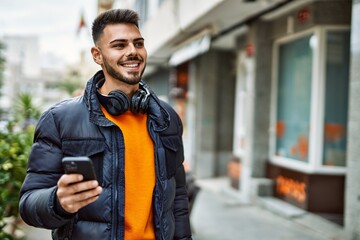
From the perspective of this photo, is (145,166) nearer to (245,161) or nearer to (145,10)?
(245,161)

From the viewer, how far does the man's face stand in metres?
2.12

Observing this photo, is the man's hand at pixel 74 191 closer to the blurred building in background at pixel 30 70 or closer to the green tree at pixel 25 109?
the green tree at pixel 25 109

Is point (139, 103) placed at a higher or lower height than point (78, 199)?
higher

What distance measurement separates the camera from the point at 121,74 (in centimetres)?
213

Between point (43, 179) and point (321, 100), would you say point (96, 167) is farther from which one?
point (321, 100)

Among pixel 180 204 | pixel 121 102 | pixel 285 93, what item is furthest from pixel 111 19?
pixel 285 93

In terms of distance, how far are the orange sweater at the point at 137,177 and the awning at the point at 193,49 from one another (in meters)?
7.21

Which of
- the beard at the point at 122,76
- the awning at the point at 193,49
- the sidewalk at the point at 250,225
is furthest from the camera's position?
the awning at the point at 193,49

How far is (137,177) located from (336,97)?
19.4 feet

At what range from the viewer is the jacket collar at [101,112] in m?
2.03

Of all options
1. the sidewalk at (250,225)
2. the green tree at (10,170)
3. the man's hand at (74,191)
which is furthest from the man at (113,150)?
the sidewalk at (250,225)

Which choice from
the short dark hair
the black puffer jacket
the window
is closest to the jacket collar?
the black puffer jacket

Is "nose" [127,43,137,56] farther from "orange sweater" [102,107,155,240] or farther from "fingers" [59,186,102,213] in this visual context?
"fingers" [59,186,102,213]

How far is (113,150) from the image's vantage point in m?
2.00
